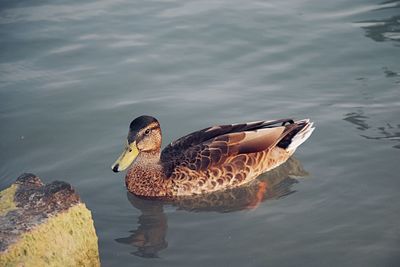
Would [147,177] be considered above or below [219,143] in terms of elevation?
below

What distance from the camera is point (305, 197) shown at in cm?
775

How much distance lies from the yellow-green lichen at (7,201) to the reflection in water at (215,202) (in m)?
1.59

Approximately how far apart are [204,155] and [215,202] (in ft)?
2.05

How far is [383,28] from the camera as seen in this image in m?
11.6

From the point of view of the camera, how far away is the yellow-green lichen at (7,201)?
5.59m

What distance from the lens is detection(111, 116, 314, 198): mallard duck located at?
8.30 metres

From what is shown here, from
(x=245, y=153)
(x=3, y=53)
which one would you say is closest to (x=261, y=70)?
(x=245, y=153)

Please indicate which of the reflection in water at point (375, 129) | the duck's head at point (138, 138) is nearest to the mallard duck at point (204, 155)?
the duck's head at point (138, 138)

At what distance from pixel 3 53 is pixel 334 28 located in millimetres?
5501

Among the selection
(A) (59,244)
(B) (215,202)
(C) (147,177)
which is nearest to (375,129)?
(B) (215,202)

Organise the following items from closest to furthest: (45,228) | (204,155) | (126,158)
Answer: (45,228) < (126,158) < (204,155)

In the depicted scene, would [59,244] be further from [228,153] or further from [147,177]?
[228,153]

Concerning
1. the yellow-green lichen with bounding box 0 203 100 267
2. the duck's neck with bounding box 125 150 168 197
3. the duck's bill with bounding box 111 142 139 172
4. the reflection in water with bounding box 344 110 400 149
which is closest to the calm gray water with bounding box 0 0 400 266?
the reflection in water with bounding box 344 110 400 149

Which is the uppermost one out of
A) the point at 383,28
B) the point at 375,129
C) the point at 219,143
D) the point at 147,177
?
the point at 383,28
